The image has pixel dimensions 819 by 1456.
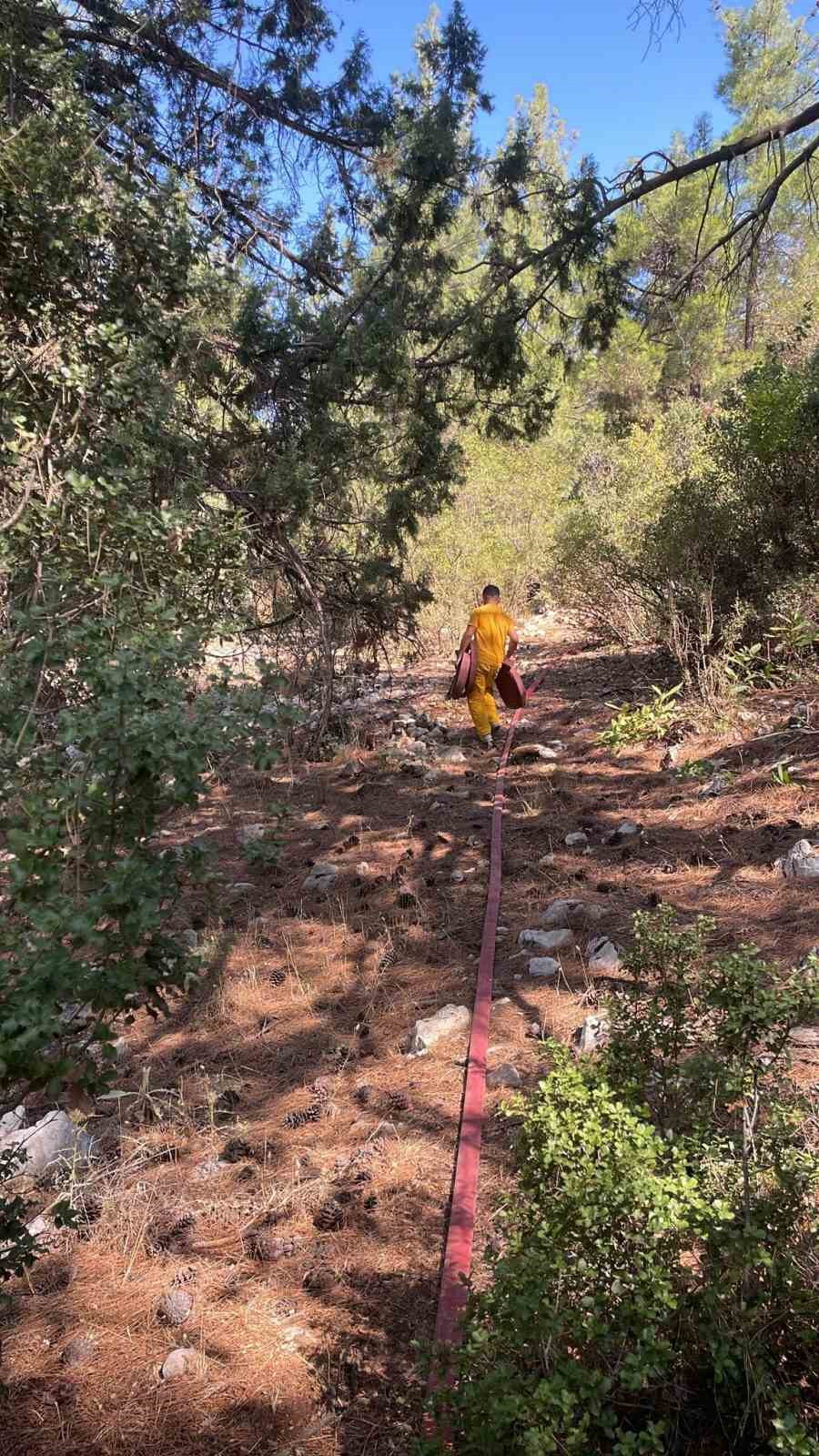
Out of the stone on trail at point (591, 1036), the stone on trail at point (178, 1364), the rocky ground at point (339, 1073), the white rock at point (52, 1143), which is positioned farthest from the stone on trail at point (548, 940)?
the stone on trail at point (178, 1364)

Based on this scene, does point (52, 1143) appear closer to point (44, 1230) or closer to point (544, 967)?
point (44, 1230)

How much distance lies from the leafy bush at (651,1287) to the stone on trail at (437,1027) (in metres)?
1.53

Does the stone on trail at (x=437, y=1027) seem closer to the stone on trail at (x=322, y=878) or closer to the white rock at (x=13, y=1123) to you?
the white rock at (x=13, y=1123)

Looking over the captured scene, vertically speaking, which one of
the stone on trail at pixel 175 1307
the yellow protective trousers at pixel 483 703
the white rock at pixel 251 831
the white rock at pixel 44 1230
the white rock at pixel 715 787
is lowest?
the stone on trail at pixel 175 1307

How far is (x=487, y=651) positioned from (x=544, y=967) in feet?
15.3

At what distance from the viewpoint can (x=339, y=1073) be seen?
3.39 m

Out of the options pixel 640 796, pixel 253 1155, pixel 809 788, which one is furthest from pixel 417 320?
pixel 253 1155

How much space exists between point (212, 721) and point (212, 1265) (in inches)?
63.8

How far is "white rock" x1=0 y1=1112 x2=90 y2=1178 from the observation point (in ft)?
9.37

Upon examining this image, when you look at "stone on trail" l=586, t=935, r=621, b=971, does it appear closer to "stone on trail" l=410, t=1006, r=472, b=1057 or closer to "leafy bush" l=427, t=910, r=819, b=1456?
"stone on trail" l=410, t=1006, r=472, b=1057

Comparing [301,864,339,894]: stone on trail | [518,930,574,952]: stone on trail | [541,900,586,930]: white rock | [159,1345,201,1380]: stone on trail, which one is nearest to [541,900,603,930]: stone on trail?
[541,900,586,930]: white rock

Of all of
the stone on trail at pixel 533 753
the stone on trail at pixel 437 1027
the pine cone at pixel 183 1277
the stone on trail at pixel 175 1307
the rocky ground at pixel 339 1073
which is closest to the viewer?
the rocky ground at pixel 339 1073

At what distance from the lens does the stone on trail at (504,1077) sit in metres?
3.04

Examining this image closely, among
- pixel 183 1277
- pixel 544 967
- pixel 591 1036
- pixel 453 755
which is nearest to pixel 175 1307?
pixel 183 1277
